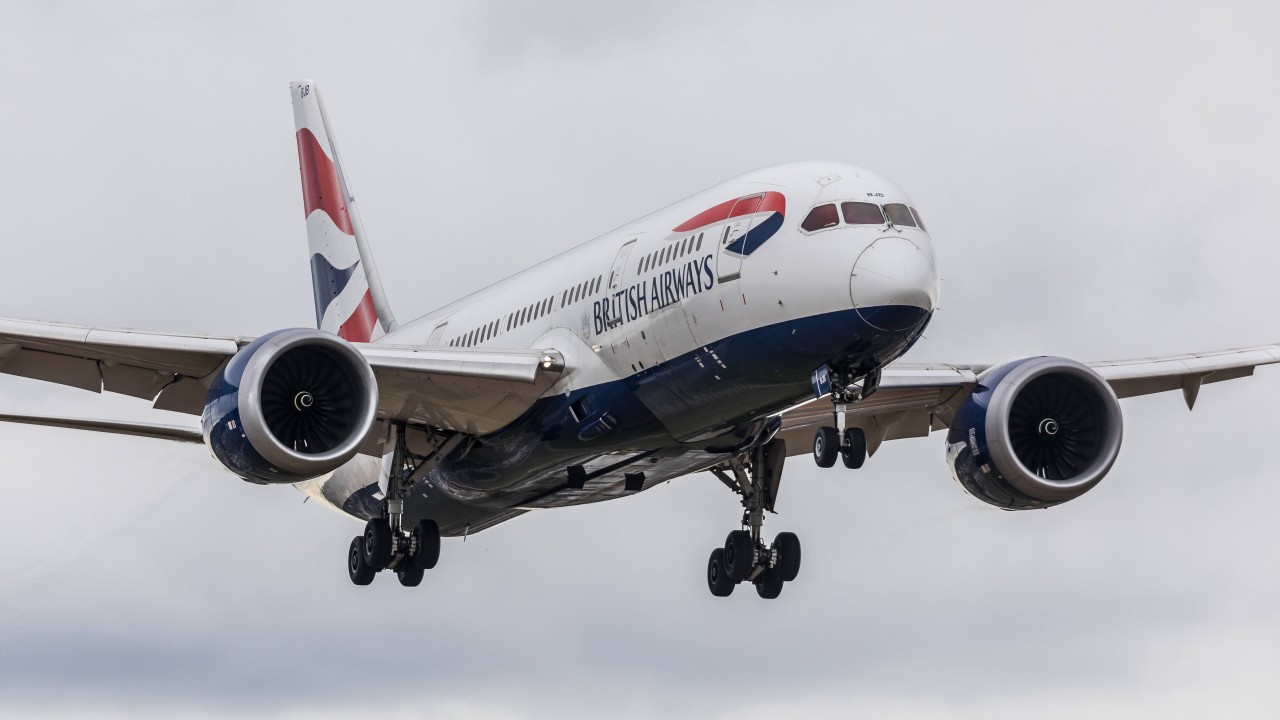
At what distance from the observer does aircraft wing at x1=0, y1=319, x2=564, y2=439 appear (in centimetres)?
2886

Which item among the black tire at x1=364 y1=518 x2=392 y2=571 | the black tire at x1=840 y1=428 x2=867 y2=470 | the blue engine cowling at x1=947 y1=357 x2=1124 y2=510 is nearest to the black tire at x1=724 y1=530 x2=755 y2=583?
the blue engine cowling at x1=947 y1=357 x2=1124 y2=510

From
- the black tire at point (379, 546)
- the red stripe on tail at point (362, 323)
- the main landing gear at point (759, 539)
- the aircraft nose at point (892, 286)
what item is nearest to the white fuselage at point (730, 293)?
the aircraft nose at point (892, 286)

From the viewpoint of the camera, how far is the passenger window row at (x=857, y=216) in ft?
84.9

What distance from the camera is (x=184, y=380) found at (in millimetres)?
30625

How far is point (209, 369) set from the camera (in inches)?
Result: 1173

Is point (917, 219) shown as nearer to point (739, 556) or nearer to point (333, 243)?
point (739, 556)

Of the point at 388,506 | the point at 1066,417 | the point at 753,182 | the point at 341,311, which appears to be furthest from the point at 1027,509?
the point at 341,311

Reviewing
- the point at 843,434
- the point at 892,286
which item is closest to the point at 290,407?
the point at 843,434

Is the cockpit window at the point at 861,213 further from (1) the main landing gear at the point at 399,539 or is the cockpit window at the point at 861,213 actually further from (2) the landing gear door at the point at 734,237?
(1) the main landing gear at the point at 399,539

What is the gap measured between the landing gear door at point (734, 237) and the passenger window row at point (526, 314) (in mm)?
3250

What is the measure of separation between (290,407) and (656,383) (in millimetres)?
5347

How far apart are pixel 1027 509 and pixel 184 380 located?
13795 millimetres

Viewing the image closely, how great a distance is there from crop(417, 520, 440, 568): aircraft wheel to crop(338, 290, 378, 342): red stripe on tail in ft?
28.4

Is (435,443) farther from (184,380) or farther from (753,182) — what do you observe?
(753,182)
